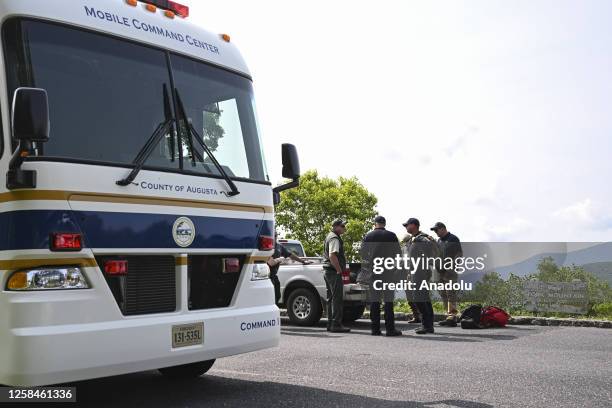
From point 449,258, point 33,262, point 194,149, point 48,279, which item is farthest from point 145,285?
point 449,258

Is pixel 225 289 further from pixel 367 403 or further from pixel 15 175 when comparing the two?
pixel 15 175

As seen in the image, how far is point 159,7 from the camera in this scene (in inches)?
247

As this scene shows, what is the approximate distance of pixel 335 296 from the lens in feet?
40.9

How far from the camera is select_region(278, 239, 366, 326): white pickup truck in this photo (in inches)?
533

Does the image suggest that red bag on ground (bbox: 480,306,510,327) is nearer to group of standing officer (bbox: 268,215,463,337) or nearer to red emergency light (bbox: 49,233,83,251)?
group of standing officer (bbox: 268,215,463,337)

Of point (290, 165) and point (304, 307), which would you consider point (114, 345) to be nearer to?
point (290, 165)

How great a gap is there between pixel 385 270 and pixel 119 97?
734 cm

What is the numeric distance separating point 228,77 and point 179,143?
44.6 inches

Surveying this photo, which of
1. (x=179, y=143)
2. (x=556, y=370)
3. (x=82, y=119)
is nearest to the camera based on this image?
(x=82, y=119)

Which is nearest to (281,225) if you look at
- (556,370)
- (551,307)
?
(551,307)

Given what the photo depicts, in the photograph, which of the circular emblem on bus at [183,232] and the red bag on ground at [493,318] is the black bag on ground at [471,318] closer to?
the red bag on ground at [493,318]

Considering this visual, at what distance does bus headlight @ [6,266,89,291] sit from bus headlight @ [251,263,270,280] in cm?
175

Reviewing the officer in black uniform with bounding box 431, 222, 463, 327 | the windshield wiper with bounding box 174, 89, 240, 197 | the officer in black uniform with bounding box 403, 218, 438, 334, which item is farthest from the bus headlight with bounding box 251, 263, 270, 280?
the officer in black uniform with bounding box 431, 222, 463, 327

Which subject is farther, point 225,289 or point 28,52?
point 225,289
